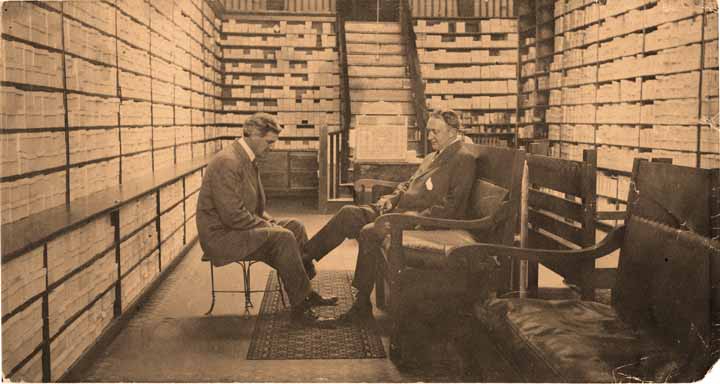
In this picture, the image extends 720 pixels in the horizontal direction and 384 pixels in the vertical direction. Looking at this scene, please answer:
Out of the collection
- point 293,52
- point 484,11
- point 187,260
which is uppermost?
point 484,11

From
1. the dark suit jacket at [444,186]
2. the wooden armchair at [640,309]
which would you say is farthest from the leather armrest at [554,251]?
the dark suit jacket at [444,186]

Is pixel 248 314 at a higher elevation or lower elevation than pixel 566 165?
lower

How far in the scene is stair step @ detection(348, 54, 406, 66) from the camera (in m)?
10.2

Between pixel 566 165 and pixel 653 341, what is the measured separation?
4.39 feet

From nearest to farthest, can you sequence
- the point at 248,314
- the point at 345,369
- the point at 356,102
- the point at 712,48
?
the point at 345,369
the point at 248,314
the point at 712,48
the point at 356,102

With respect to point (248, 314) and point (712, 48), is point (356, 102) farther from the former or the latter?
point (248, 314)

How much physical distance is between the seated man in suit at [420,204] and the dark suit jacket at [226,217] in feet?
1.68

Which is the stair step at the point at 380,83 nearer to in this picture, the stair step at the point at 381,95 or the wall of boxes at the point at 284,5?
the stair step at the point at 381,95

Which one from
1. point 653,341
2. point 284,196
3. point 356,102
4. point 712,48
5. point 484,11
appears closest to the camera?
point 653,341

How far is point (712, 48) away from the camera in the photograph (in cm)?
538

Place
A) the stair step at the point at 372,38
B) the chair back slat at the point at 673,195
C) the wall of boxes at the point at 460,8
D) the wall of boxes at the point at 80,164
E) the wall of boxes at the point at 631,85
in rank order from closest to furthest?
the chair back slat at the point at 673,195 → the wall of boxes at the point at 80,164 → the wall of boxes at the point at 631,85 → the stair step at the point at 372,38 → the wall of boxes at the point at 460,8

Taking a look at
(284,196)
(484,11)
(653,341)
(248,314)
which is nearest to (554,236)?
(653,341)

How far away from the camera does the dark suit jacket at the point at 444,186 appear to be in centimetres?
357

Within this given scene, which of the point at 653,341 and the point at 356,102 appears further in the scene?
the point at 356,102
